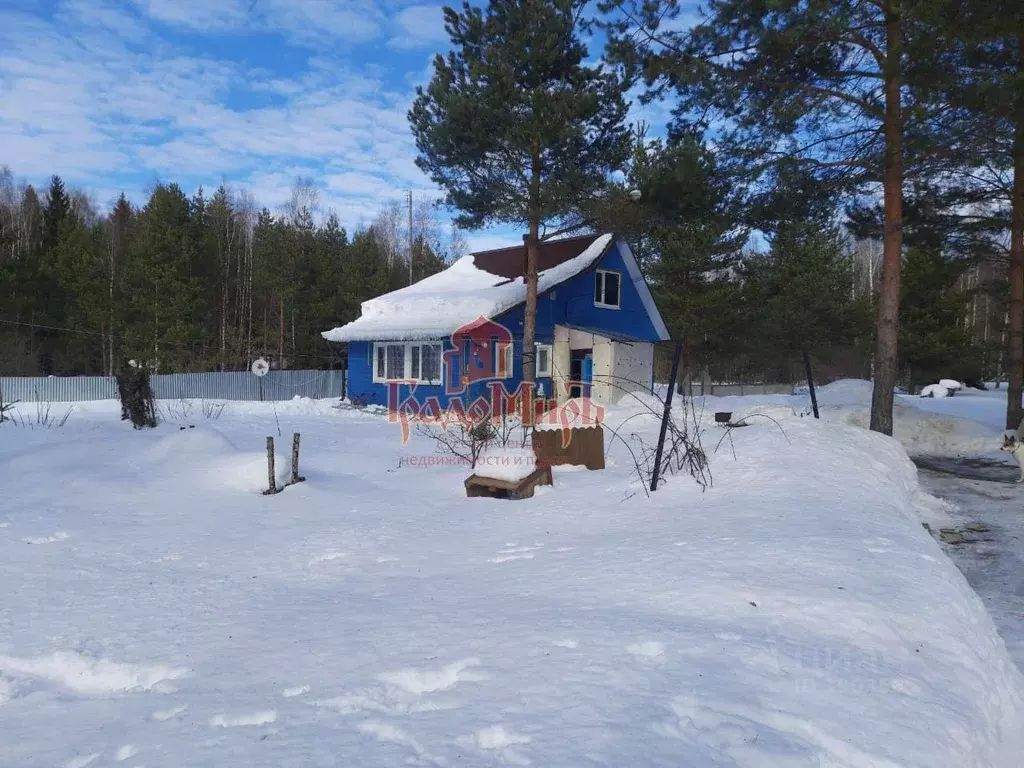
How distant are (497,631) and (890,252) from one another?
38.6ft

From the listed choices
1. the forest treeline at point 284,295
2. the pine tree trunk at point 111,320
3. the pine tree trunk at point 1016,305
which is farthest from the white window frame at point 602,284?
the pine tree trunk at point 111,320

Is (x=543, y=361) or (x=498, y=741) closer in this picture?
(x=498, y=741)

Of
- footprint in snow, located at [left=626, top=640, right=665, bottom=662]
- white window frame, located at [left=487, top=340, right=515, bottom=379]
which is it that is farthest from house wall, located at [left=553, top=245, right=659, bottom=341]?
footprint in snow, located at [left=626, top=640, right=665, bottom=662]

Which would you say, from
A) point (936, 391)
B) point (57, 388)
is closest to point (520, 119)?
point (57, 388)

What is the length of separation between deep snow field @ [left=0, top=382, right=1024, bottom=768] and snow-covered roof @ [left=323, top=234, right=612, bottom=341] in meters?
11.0

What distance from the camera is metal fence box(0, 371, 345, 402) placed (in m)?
20.6

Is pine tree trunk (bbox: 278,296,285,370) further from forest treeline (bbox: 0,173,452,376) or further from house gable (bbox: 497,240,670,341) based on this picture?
house gable (bbox: 497,240,670,341)

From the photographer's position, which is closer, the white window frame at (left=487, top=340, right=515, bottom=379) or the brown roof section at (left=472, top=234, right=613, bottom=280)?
the white window frame at (left=487, top=340, right=515, bottom=379)

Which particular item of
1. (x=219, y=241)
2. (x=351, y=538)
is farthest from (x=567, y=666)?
(x=219, y=241)

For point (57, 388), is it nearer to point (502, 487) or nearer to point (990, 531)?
point (502, 487)

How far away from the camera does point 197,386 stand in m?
22.5

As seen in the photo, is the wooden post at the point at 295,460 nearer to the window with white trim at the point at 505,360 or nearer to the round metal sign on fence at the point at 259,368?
the window with white trim at the point at 505,360

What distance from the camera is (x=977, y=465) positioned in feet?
39.5

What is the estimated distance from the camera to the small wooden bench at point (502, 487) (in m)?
6.81
